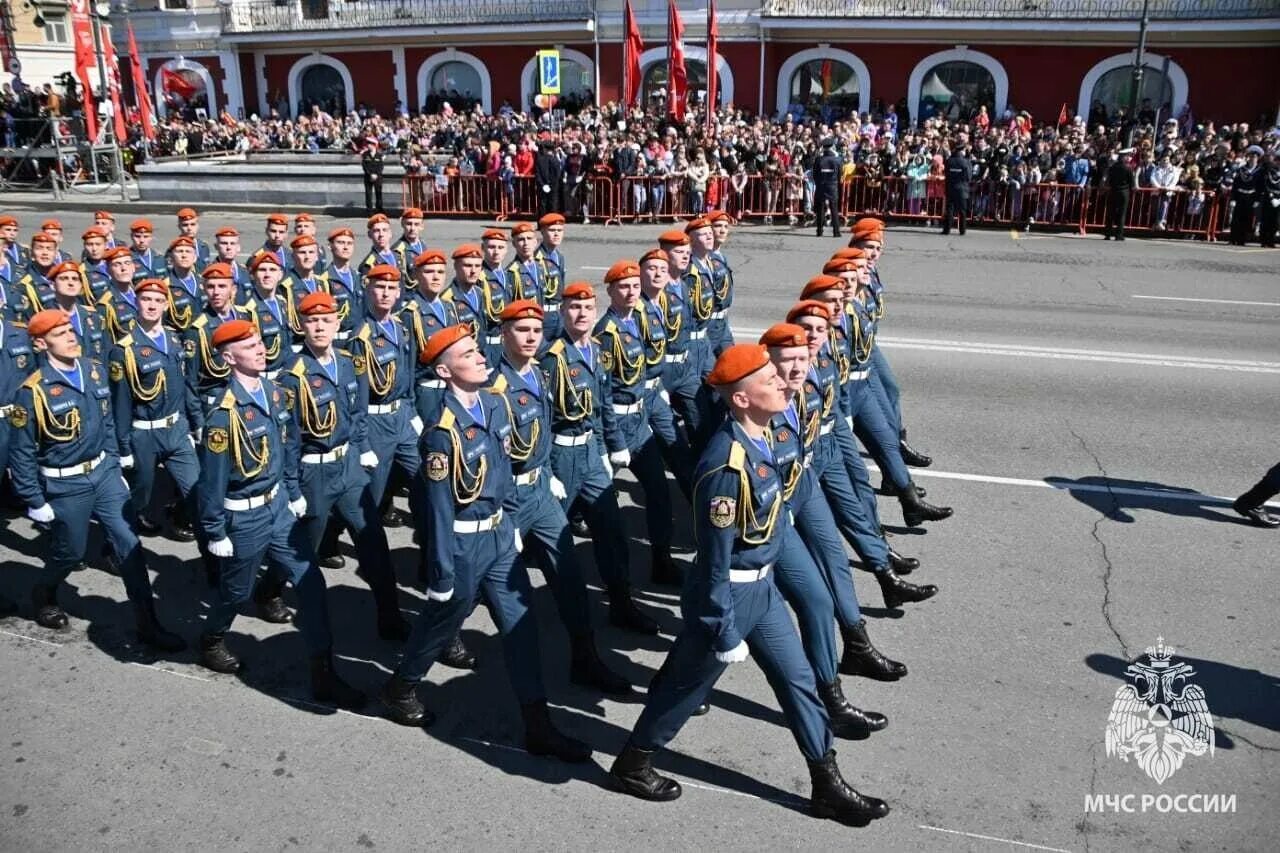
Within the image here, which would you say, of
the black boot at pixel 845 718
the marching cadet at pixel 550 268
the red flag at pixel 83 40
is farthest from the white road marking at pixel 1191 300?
the red flag at pixel 83 40

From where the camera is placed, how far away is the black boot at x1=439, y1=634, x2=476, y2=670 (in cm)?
601

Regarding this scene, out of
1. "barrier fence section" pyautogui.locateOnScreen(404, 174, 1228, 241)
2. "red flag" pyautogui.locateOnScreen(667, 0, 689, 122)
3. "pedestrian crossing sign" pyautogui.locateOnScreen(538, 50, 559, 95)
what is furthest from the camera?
"pedestrian crossing sign" pyautogui.locateOnScreen(538, 50, 559, 95)

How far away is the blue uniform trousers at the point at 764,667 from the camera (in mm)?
4578

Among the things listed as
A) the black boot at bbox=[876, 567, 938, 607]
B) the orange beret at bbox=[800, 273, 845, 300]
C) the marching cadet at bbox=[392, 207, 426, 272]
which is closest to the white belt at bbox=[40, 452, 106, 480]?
the orange beret at bbox=[800, 273, 845, 300]

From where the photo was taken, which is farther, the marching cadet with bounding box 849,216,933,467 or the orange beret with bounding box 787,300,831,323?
the marching cadet with bounding box 849,216,933,467

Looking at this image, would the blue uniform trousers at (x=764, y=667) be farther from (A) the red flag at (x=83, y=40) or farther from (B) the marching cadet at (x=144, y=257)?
(A) the red flag at (x=83, y=40)

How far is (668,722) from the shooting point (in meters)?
4.77

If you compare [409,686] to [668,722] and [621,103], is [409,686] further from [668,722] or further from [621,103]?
[621,103]

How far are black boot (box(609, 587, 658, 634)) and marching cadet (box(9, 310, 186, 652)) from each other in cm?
255

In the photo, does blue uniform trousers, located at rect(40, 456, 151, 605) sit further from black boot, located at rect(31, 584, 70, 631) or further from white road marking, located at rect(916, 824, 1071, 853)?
white road marking, located at rect(916, 824, 1071, 853)

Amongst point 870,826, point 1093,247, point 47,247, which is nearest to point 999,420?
point 870,826

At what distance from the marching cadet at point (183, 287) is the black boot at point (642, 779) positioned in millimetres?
6891

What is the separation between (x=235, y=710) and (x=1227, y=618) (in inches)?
225

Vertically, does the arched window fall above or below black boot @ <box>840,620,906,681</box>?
above
